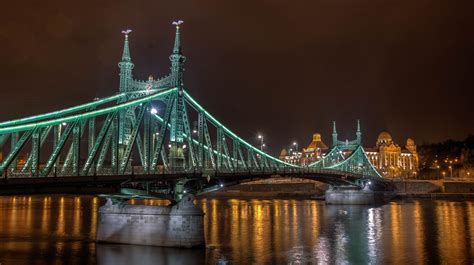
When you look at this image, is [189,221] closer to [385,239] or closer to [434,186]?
[385,239]

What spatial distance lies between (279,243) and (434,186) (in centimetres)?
8657

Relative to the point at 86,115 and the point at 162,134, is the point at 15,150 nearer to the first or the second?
the point at 86,115

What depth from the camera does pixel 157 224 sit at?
3562 cm

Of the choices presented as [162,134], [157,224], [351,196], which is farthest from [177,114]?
[351,196]

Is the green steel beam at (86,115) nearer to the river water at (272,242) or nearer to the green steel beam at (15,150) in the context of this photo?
the green steel beam at (15,150)

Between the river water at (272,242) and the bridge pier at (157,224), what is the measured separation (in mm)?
746

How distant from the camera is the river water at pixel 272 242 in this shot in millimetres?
32938

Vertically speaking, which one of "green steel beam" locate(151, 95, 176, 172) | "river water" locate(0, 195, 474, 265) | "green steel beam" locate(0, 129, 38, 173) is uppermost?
"green steel beam" locate(151, 95, 176, 172)

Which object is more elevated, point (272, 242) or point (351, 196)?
point (351, 196)

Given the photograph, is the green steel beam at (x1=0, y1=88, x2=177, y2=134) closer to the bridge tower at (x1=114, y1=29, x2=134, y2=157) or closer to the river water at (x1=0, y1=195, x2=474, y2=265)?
the bridge tower at (x1=114, y1=29, x2=134, y2=157)

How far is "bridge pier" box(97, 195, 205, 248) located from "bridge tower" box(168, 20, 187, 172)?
3299mm

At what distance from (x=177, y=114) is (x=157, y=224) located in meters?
8.64

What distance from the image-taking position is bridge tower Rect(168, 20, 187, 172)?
125 feet

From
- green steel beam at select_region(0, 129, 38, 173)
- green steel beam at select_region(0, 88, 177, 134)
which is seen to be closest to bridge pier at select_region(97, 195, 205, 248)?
green steel beam at select_region(0, 88, 177, 134)
